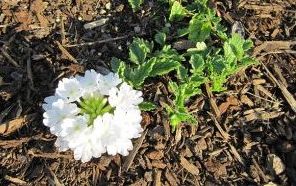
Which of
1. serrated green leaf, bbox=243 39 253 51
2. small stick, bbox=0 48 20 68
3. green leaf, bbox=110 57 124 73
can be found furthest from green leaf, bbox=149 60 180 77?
small stick, bbox=0 48 20 68

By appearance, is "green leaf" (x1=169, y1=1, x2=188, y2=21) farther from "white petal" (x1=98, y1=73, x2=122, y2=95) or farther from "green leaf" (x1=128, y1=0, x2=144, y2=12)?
"white petal" (x1=98, y1=73, x2=122, y2=95)

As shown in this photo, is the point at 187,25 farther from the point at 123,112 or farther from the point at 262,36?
the point at 123,112

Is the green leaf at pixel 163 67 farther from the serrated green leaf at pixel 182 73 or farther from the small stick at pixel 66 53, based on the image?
the small stick at pixel 66 53

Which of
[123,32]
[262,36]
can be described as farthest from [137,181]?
[262,36]

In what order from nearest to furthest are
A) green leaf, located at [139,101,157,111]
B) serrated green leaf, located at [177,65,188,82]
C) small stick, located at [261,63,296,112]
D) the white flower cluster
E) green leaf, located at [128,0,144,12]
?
1. the white flower cluster
2. green leaf, located at [139,101,157,111]
3. serrated green leaf, located at [177,65,188,82]
4. small stick, located at [261,63,296,112]
5. green leaf, located at [128,0,144,12]

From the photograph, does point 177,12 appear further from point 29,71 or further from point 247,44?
point 29,71

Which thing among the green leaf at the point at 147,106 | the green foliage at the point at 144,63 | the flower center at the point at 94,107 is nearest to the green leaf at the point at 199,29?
the green foliage at the point at 144,63

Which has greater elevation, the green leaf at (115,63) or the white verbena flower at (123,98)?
the white verbena flower at (123,98)
